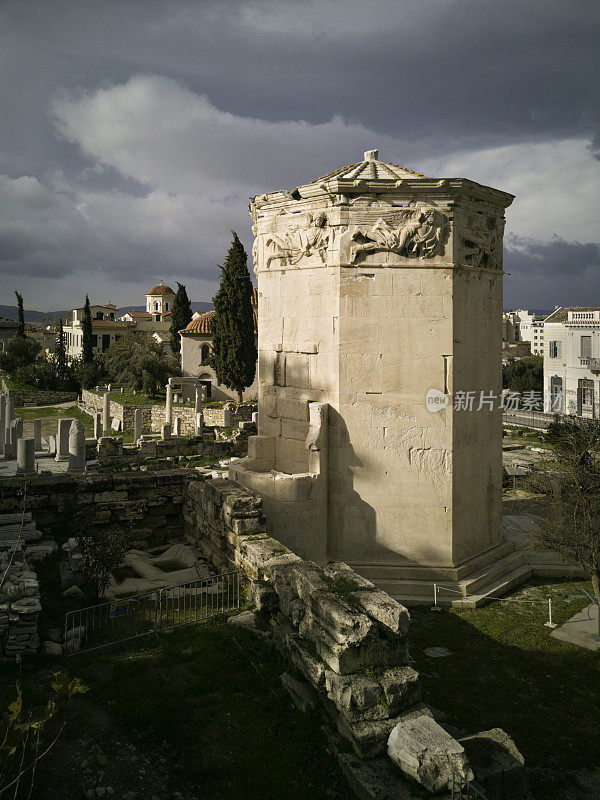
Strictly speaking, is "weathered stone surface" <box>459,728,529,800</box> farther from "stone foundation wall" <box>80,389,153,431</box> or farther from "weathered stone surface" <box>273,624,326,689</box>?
"stone foundation wall" <box>80,389,153,431</box>

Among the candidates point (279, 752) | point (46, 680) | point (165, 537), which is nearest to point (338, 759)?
point (279, 752)

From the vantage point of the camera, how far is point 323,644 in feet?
15.2

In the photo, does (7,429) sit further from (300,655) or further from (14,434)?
(300,655)

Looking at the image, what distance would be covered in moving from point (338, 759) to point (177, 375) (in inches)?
1590

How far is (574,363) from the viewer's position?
3844 cm

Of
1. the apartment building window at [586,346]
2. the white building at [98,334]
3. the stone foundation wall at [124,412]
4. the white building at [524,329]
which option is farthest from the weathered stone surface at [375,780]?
the white building at [524,329]

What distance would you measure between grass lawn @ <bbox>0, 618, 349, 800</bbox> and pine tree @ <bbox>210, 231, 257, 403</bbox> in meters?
30.8

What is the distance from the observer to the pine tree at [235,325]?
3591 centimetres

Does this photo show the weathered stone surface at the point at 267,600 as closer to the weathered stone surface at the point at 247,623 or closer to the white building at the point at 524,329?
the weathered stone surface at the point at 247,623

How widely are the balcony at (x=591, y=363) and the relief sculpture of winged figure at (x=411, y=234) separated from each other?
3200 cm

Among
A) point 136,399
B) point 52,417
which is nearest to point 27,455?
point 52,417

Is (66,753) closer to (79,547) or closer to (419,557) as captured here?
(79,547)

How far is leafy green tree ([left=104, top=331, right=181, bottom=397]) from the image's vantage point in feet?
137

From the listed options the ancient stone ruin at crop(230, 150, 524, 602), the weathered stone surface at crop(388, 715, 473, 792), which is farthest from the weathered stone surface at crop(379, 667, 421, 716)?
the ancient stone ruin at crop(230, 150, 524, 602)
